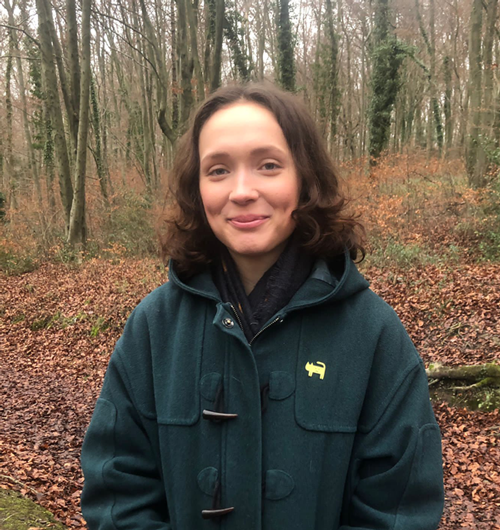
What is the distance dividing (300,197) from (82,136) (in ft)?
44.3

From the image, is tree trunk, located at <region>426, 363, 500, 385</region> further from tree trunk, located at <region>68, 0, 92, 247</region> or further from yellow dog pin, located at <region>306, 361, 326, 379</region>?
tree trunk, located at <region>68, 0, 92, 247</region>

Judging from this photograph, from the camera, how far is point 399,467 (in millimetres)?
1300

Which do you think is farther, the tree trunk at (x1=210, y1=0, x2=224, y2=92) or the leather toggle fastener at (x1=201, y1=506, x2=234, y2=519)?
the tree trunk at (x1=210, y1=0, x2=224, y2=92)

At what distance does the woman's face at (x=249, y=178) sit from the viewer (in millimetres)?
1437

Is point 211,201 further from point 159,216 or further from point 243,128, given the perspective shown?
point 159,216

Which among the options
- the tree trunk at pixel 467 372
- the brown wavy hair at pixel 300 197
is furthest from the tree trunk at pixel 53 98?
the brown wavy hair at pixel 300 197

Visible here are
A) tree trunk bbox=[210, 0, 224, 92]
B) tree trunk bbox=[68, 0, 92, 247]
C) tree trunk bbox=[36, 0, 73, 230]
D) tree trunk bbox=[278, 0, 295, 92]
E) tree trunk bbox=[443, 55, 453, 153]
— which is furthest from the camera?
tree trunk bbox=[443, 55, 453, 153]

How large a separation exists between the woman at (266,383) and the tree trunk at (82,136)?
1324 centimetres

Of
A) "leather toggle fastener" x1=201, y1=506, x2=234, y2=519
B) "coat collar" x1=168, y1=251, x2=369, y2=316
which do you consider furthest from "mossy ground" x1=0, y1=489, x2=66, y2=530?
"coat collar" x1=168, y1=251, x2=369, y2=316

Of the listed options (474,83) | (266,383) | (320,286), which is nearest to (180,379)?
(266,383)

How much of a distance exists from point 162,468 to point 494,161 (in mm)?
11114

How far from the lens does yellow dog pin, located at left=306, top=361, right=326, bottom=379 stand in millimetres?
1374

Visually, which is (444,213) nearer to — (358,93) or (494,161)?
(494,161)

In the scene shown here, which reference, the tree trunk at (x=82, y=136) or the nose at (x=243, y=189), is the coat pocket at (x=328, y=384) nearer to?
the nose at (x=243, y=189)
